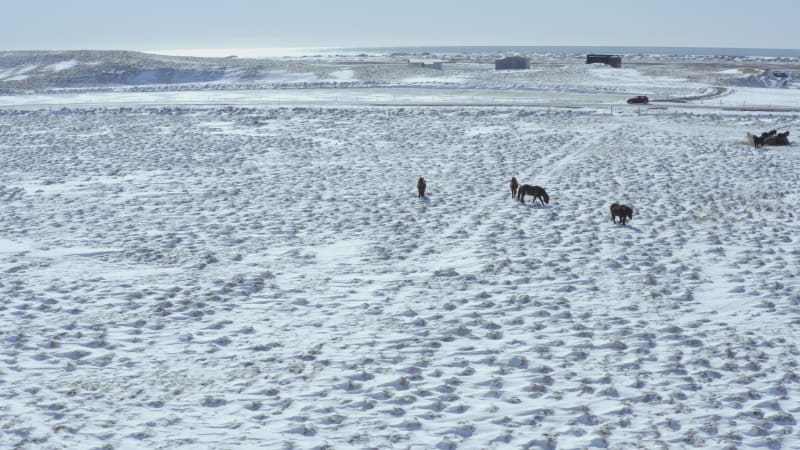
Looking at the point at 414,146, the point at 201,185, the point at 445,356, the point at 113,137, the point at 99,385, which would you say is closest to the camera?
the point at 99,385

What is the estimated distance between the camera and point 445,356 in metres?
9.72

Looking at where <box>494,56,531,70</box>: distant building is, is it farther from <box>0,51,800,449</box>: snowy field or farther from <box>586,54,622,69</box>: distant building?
<box>0,51,800,449</box>: snowy field

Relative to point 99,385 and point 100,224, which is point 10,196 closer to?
point 100,224

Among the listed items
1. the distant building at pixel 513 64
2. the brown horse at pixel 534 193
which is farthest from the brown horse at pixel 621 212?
the distant building at pixel 513 64

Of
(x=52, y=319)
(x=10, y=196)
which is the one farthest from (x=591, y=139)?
(x=52, y=319)

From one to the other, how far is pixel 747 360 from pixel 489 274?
4874 millimetres

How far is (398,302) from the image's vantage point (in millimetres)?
11867

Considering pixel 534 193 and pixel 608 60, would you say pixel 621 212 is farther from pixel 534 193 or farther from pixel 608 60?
pixel 608 60

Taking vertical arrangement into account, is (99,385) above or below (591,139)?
below

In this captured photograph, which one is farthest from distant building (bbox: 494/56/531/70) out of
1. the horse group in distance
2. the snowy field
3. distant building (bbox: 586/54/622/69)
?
the horse group in distance

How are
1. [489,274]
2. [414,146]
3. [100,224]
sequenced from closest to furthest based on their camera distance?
[489,274], [100,224], [414,146]

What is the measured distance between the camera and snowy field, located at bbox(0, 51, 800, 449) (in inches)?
318

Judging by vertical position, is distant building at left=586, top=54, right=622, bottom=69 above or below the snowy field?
above

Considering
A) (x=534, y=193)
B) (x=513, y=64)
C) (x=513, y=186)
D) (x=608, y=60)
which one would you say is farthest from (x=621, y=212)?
(x=608, y=60)
